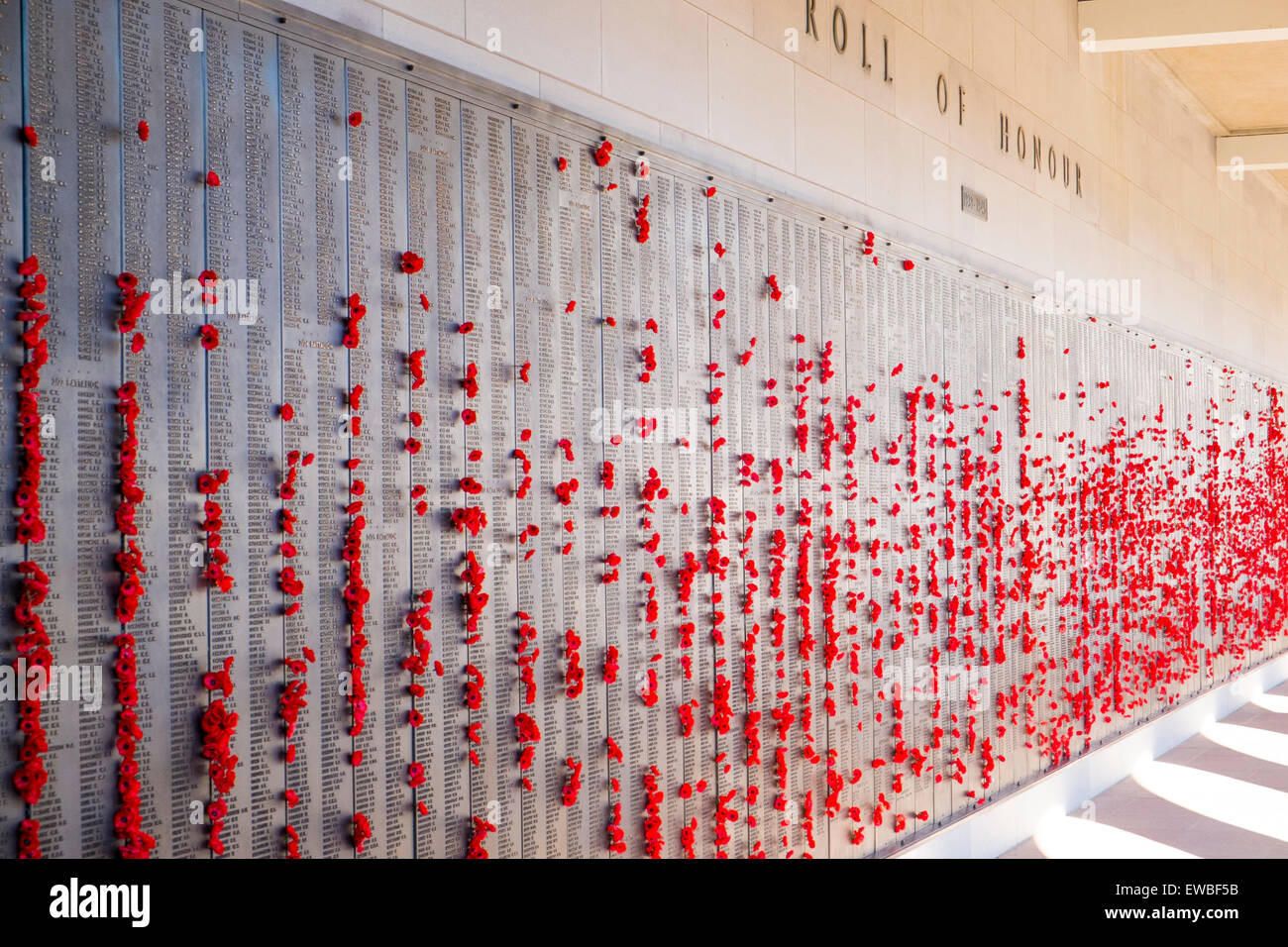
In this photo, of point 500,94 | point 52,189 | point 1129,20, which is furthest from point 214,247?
point 1129,20

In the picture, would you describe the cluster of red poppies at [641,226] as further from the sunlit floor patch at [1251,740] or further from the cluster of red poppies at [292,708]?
the sunlit floor patch at [1251,740]

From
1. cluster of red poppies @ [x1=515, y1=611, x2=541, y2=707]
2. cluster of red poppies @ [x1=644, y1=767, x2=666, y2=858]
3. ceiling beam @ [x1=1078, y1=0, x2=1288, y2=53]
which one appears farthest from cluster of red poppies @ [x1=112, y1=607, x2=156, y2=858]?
ceiling beam @ [x1=1078, y1=0, x2=1288, y2=53]

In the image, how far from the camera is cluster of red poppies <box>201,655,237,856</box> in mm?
2971

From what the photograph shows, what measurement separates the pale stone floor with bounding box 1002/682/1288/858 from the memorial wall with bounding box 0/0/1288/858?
3.41 feet

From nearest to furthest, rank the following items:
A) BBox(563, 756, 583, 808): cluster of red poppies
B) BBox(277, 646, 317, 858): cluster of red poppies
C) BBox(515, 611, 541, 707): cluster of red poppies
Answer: BBox(277, 646, 317, 858): cluster of red poppies → BBox(515, 611, 541, 707): cluster of red poppies → BBox(563, 756, 583, 808): cluster of red poppies

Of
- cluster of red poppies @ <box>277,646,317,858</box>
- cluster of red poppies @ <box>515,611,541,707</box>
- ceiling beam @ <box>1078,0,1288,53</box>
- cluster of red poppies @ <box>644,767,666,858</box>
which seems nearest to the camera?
cluster of red poppies @ <box>277,646,317,858</box>

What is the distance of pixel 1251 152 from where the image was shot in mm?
12445

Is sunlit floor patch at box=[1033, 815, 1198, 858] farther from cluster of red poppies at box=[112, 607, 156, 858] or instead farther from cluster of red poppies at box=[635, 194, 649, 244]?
cluster of red poppies at box=[112, 607, 156, 858]

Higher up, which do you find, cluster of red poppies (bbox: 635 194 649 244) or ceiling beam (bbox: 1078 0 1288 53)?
ceiling beam (bbox: 1078 0 1288 53)

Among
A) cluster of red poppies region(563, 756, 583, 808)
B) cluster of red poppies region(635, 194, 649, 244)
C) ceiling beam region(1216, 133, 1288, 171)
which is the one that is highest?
ceiling beam region(1216, 133, 1288, 171)

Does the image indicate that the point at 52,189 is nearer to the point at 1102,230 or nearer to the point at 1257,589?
the point at 1102,230

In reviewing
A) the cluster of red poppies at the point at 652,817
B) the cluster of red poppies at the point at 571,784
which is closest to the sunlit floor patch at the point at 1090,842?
the cluster of red poppies at the point at 652,817

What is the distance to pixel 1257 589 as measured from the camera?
41.3 ft

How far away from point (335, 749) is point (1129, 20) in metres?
8.02
